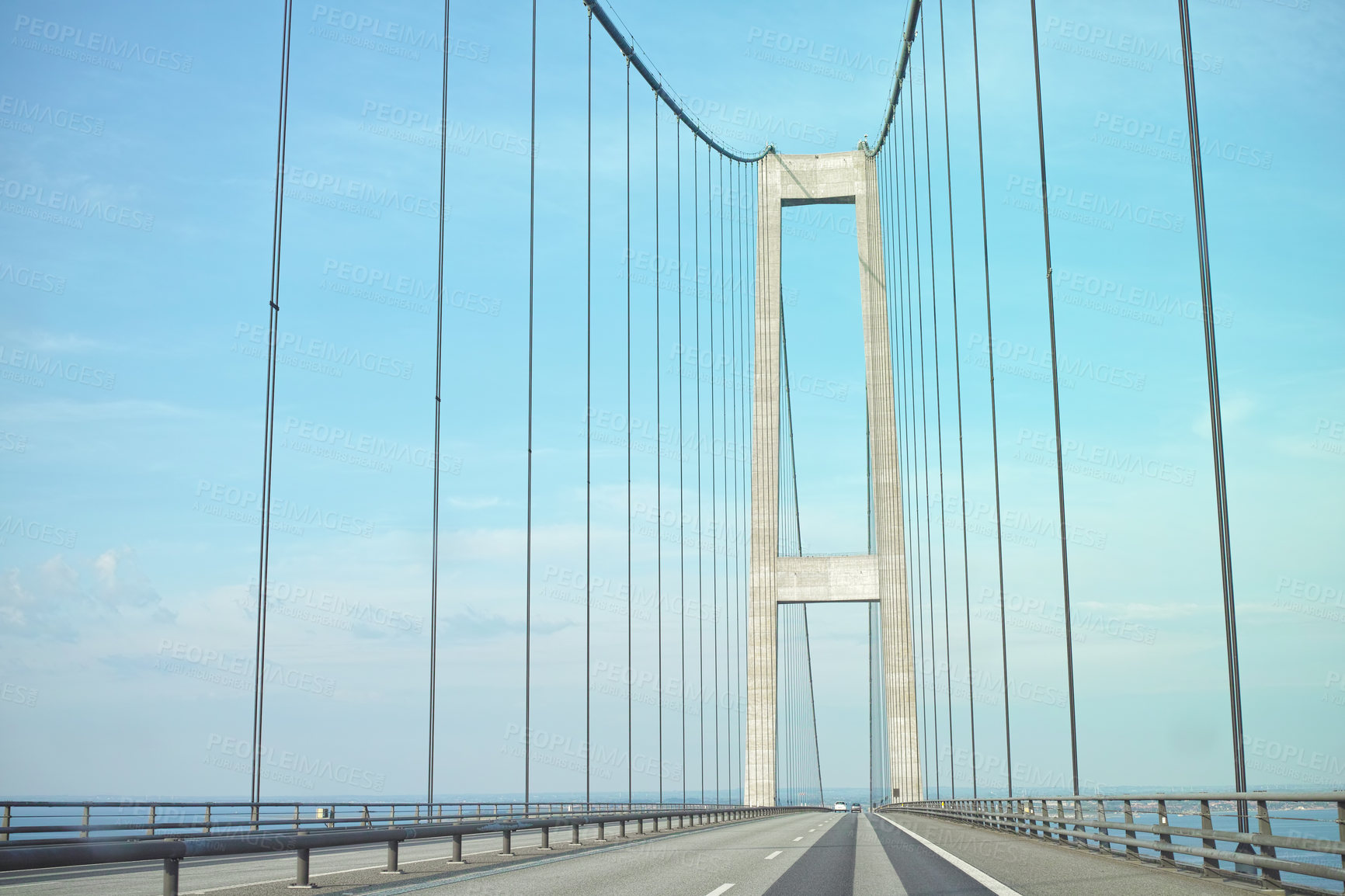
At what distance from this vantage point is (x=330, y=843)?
9328 millimetres

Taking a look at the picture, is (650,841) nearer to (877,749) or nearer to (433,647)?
(433,647)

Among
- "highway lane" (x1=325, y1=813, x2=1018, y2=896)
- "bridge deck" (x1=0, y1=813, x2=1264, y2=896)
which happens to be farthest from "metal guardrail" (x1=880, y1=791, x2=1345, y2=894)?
"highway lane" (x1=325, y1=813, x2=1018, y2=896)

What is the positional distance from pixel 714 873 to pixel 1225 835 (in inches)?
191

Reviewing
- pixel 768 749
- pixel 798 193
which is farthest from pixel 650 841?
pixel 798 193

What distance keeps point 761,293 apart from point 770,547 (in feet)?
33.4

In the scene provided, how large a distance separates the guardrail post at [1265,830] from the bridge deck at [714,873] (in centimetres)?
34

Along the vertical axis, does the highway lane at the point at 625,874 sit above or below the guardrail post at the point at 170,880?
below

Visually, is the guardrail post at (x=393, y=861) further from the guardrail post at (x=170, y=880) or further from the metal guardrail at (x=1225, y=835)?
the metal guardrail at (x=1225, y=835)

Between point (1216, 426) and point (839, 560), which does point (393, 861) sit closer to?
point (1216, 426)

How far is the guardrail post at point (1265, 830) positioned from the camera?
28.6ft

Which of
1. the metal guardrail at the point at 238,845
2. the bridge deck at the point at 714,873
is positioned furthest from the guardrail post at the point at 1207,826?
the metal guardrail at the point at 238,845

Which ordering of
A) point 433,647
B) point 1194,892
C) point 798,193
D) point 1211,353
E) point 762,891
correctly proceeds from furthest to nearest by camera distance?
1. point 798,193
2. point 433,647
3. point 1211,353
4. point 762,891
5. point 1194,892

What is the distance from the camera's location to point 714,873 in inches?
469

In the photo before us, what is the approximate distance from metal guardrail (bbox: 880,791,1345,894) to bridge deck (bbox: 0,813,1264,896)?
26 cm
